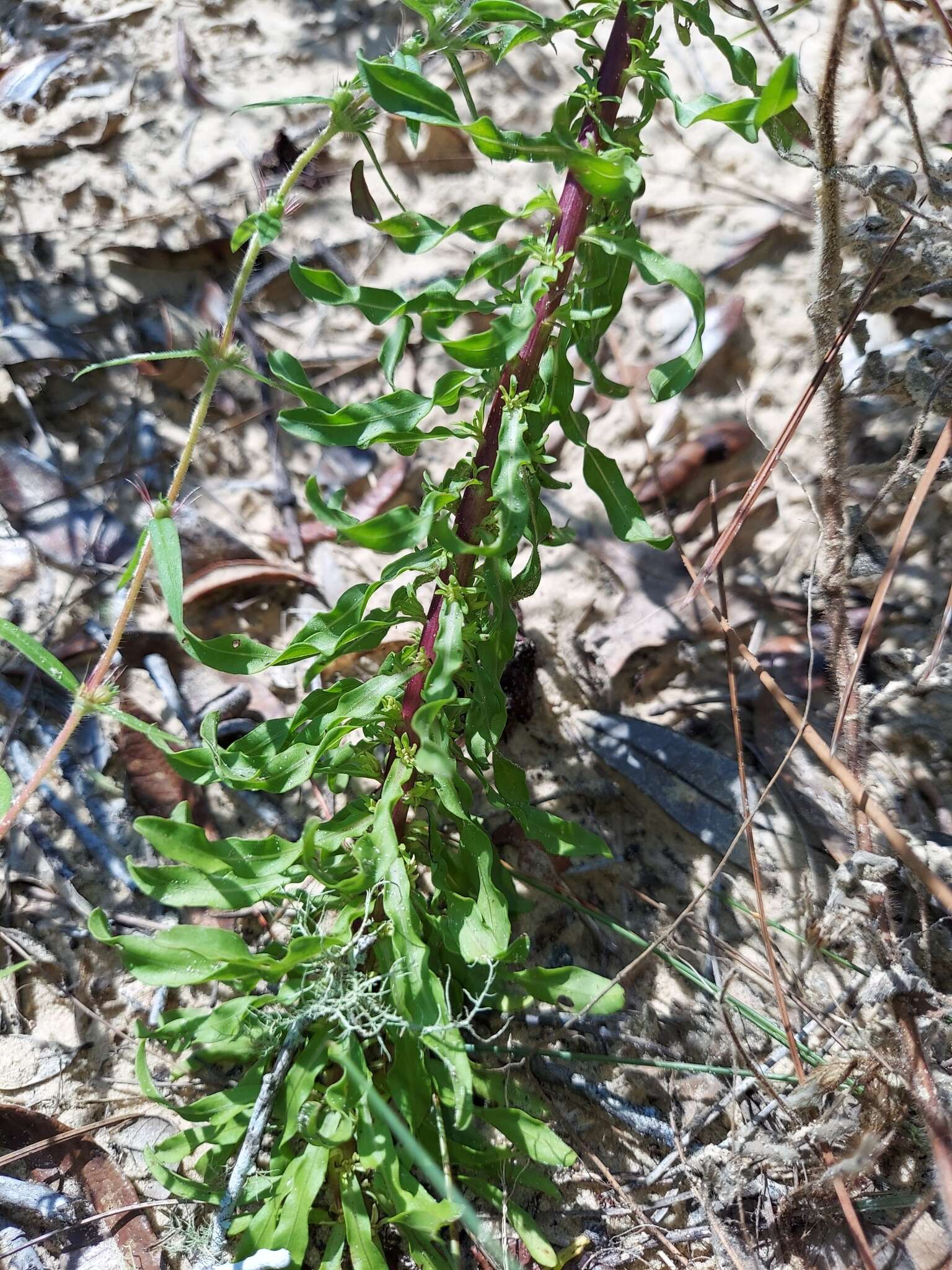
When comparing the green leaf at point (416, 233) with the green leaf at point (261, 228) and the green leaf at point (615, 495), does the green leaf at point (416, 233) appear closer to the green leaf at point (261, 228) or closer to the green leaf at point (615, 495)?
the green leaf at point (261, 228)

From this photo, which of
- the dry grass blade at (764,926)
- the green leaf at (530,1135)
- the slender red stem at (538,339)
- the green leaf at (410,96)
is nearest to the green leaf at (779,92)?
the slender red stem at (538,339)

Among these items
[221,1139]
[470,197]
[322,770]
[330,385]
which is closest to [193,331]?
[330,385]

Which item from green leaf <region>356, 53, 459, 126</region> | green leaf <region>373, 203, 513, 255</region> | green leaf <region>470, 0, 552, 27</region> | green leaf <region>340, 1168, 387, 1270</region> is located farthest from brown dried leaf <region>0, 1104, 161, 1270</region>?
green leaf <region>470, 0, 552, 27</region>

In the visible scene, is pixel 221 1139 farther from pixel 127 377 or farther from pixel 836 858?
pixel 127 377

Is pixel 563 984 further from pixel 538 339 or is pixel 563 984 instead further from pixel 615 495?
pixel 538 339

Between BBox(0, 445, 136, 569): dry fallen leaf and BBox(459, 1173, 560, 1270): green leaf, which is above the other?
BBox(0, 445, 136, 569): dry fallen leaf

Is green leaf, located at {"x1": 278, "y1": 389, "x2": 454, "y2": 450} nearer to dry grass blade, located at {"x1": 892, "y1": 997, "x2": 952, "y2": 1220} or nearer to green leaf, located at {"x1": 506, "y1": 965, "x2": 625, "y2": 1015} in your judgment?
green leaf, located at {"x1": 506, "y1": 965, "x2": 625, "y2": 1015}
